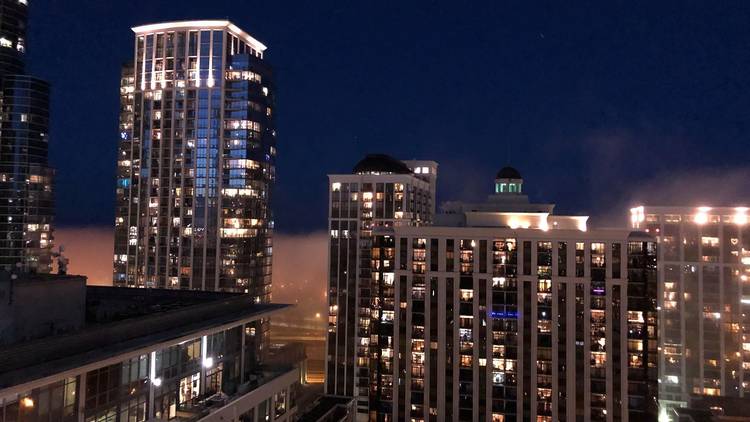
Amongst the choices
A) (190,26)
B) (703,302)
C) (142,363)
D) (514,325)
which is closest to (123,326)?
(142,363)

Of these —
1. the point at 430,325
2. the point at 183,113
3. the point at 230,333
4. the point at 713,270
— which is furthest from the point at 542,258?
the point at 183,113

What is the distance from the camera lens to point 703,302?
13625 cm

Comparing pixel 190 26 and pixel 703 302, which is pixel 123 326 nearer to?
pixel 190 26

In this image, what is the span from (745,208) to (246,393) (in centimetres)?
14079

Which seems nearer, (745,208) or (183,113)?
(183,113)

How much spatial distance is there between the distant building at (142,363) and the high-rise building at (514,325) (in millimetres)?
41159

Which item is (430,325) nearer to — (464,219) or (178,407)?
(464,219)

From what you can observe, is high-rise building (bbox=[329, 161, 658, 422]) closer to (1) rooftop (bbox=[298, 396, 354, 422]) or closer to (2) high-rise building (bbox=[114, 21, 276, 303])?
(1) rooftop (bbox=[298, 396, 354, 422])

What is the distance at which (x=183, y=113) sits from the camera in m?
123

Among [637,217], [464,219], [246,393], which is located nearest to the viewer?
[246,393]

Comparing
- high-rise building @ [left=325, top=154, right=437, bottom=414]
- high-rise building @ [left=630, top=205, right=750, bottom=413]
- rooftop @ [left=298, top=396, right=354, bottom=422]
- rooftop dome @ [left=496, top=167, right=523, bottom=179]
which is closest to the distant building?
rooftop @ [left=298, top=396, right=354, bottom=422]

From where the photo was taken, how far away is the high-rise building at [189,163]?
12038cm

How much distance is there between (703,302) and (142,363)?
461ft

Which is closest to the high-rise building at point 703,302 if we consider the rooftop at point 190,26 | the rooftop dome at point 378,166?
the rooftop dome at point 378,166
